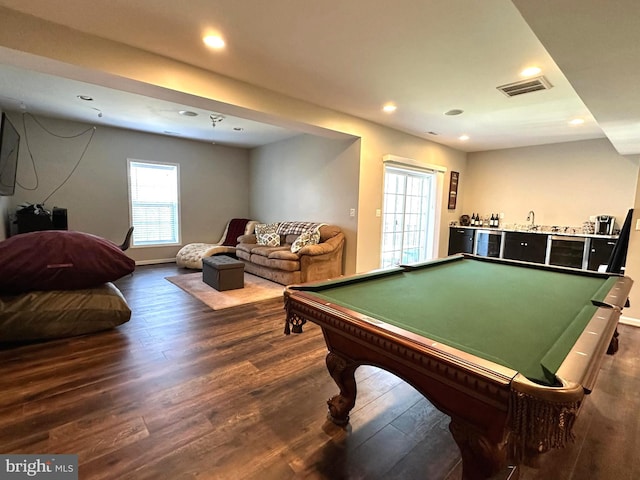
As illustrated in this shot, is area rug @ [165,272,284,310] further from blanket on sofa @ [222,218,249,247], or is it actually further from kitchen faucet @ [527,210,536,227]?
kitchen faucet @ [527,210,536,227]

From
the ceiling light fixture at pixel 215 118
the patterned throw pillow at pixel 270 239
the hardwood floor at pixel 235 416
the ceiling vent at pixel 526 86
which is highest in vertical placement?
the ceiling light fixture at pixel 215 118

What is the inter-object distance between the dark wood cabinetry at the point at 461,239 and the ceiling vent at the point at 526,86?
135 inches

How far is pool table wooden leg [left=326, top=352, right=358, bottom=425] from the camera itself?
1.73 meters

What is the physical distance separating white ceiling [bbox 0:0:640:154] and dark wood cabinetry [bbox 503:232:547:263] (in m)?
1.80

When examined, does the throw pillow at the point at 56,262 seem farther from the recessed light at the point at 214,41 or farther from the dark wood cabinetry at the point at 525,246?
the dark wood cabinetry at the point at 525,246

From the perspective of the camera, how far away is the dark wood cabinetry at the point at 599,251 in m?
4.70

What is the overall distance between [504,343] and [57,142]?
7028 millimetres

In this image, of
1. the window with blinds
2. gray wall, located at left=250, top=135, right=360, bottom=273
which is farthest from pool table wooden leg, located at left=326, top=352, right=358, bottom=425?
the window with blinds

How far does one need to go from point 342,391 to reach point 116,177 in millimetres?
6178

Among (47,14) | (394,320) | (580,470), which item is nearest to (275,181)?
(47,14)

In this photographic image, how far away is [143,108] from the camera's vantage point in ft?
14.8

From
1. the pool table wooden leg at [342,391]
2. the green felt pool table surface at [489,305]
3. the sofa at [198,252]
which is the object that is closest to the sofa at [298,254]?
the sofa at [198,252]

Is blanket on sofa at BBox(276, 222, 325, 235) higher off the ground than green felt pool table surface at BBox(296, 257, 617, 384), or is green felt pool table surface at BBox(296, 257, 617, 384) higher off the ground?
blanket on sofa at BBox(276, 222, 325, 235)

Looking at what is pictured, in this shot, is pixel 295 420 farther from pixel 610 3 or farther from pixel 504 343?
pixel 610 3
